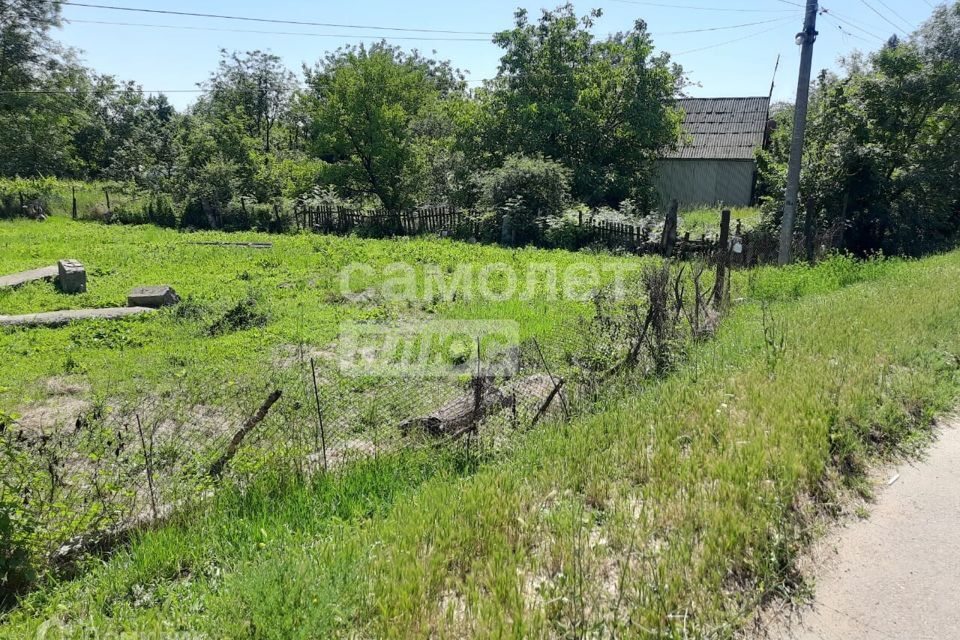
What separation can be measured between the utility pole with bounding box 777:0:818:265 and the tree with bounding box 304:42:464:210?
14.5 m

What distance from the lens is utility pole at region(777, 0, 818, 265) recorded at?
38.5ft

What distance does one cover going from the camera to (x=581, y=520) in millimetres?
3664

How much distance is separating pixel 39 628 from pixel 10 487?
3.36 feet

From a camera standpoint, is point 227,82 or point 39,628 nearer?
point 39,628

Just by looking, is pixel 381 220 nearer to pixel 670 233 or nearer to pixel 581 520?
pixel 670 233

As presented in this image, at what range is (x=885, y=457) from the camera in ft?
14.8

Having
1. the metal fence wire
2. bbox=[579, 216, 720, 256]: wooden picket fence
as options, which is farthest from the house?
the metal fence wire

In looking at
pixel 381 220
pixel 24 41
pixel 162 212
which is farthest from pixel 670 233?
pixel 24 41

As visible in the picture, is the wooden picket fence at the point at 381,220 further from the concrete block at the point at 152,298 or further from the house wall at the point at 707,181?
the concrete block at the point at 152,298

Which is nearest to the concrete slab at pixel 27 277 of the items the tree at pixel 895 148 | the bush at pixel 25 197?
the bush at pixel 25 197

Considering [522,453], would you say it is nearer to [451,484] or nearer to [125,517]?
[451,484]

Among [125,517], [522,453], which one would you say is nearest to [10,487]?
[125,517]

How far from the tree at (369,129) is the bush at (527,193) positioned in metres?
5.43

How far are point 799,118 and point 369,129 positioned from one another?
15193 millimetres
